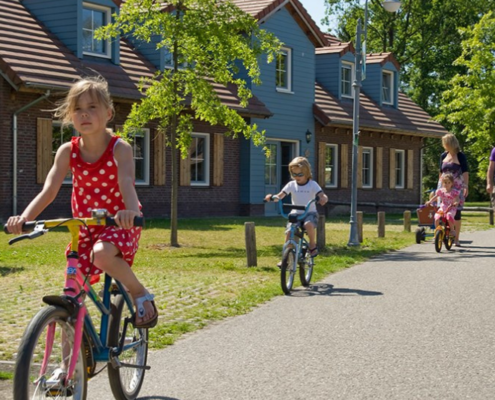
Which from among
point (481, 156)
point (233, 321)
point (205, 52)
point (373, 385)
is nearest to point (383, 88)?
point (481, 156)

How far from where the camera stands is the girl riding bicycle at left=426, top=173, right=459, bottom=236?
15453 mm

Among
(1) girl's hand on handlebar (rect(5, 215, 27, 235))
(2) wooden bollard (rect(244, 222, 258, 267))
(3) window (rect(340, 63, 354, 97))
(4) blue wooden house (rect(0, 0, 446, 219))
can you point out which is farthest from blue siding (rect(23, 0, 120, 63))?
(1) girl's hand on handlebar (rect(5, 215, 27, 235))

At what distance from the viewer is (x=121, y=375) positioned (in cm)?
505

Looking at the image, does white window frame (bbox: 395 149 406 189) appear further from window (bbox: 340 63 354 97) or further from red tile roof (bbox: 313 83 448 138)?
window (bbox: 340 63 354 97)

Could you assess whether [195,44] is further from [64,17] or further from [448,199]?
[64,17]

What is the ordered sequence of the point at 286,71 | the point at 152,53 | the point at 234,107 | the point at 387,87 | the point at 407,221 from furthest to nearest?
the point at 387,87, the point at 286,71, the point at 234,107, the point at 152,53, the point at 407,221

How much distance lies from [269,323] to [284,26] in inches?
902

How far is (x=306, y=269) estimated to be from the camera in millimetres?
10602

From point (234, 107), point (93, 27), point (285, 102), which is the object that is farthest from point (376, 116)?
point (93, 27)

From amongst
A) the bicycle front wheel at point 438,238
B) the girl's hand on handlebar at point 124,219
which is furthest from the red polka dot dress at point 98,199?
the bicycle front wheel at point 438,238

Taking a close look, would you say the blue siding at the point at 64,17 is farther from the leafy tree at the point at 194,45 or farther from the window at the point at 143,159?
the leafy tree at the point at 194,45

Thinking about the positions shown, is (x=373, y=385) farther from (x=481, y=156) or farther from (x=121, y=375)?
(x=481, y=156)

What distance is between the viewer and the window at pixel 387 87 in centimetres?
3753

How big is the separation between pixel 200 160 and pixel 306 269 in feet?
53.8
